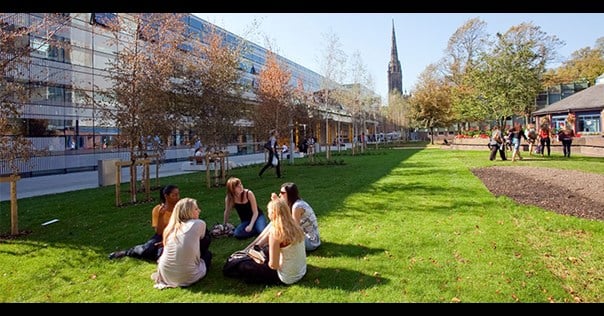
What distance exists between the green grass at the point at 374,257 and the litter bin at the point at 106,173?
17.6 ft

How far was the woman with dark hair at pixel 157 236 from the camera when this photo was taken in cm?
560

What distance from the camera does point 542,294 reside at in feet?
13.5

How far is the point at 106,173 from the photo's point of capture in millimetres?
15016

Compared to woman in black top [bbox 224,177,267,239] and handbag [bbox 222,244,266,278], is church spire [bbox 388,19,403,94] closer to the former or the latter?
woman in black top [bbox 224,177,267,239]

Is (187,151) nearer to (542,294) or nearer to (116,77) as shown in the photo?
(116,77)

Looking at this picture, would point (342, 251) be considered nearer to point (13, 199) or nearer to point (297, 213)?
point (297, 213)

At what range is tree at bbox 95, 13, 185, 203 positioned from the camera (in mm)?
10711

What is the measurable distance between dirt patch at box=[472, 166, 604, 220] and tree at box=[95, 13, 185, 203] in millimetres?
9424

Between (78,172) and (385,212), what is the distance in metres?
18.7

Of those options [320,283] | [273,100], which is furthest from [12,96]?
[273,100]

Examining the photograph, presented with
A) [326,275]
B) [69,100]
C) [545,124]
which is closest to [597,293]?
[326,275]

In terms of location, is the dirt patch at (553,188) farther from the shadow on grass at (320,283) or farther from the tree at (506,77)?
the tree at (506,77)

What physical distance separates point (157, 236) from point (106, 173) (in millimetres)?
10710

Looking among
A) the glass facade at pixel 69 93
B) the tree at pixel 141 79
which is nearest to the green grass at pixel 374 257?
the tree at pixel 141 79
